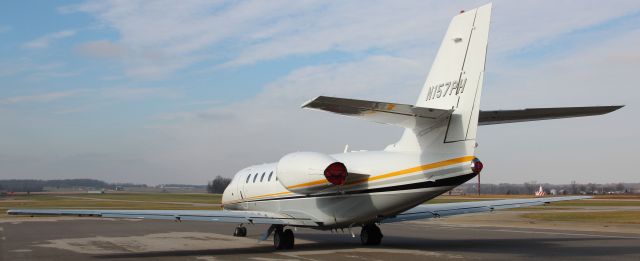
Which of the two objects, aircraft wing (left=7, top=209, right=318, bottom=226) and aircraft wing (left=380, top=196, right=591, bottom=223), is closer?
aircraft wing (left=7, top=209, right=318, bottom=226)

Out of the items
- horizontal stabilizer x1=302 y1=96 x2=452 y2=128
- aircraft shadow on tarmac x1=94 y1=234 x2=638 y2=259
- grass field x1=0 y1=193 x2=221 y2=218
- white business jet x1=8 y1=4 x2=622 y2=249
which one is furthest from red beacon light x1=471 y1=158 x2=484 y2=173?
grass field x1=0 y1=193 x2=221 y2=218

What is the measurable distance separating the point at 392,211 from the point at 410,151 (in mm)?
1752

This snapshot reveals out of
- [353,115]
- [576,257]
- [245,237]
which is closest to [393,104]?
[353,115]

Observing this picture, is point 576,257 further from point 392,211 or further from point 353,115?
point 353,115

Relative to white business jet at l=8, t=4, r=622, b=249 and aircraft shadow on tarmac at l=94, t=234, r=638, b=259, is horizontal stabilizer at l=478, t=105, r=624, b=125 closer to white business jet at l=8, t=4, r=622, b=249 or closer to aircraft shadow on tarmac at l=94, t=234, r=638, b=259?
white business jet at l=8, t=4, r=622, b=249

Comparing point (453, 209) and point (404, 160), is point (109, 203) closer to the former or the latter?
point (453, 209)

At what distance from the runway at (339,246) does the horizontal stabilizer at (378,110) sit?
3.56 metres

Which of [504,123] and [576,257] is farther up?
[504,123]

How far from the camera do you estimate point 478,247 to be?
18.5m

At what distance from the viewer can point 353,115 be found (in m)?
13.0

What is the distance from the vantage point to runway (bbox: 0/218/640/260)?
1633 cm

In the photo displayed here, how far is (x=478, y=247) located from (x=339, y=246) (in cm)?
403

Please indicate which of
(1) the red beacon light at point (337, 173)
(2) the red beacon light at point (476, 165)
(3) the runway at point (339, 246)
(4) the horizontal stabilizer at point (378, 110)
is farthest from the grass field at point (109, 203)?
(2) the red beacon light at point (476, 165)

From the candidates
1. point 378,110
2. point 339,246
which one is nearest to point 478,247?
point 339,246
